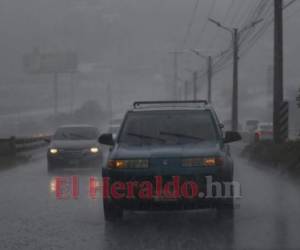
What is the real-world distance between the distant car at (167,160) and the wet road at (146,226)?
344 mm

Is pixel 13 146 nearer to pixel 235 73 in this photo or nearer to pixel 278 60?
pixel 278 60

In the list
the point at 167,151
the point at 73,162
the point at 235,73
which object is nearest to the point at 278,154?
the point at 73,162

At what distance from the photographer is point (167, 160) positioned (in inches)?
446

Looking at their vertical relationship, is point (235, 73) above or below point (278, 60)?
below

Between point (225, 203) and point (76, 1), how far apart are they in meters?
190

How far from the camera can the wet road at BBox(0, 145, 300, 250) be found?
9883mm

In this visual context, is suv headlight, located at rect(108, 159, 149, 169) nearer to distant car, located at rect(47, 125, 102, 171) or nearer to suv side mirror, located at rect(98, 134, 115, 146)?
suv side mirror, located at rect(98, 134, 115, 146)

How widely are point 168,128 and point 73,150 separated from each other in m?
11.7

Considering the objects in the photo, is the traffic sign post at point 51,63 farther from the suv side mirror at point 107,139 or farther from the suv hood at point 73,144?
the suv side mirror at point 107,139

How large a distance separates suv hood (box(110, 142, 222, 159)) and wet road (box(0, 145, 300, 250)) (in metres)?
1.01

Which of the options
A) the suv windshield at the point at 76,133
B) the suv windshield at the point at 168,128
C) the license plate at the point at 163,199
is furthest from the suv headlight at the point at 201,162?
the suv windshield at the point at 76,133

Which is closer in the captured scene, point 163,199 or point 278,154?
point 163,199

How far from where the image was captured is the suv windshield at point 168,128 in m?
12.5

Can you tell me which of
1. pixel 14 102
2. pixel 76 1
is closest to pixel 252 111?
pixel 14 102
